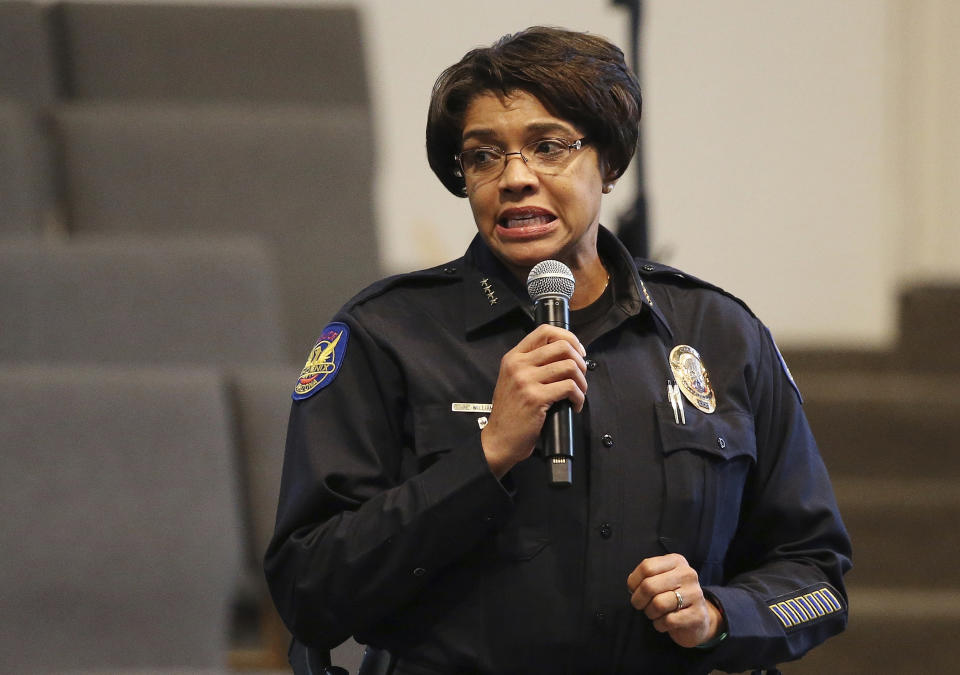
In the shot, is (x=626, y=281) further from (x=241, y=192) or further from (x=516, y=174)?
(x=241, y=192)

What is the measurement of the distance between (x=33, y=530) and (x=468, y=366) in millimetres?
933

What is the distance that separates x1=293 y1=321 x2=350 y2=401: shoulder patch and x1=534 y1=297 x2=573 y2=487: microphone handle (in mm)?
173

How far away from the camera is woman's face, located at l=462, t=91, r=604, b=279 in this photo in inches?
37.8

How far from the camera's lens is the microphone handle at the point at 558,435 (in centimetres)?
81

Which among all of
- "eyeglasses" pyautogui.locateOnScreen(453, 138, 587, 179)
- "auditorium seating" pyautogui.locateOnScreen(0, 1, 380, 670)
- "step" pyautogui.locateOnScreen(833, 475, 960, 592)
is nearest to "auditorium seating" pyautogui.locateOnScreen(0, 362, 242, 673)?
"auditorium seating" pyautogui.locateOnScreen(0, 1, 380, 670)

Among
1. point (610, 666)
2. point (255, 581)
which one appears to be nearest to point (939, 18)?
point (255, 581)

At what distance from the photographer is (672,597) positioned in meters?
0.85

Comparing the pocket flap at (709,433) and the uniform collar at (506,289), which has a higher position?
the uniform collar at (506,289)

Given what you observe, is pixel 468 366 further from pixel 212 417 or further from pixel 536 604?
pixel 212 417

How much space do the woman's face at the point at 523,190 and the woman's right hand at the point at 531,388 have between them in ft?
0.44

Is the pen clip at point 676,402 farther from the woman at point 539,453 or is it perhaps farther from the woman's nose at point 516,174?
the woman's nose at point 516,174

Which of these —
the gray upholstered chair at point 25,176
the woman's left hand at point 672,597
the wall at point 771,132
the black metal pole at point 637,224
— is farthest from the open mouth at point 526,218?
the wall at point 771,132

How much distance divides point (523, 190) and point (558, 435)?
217 millimetres

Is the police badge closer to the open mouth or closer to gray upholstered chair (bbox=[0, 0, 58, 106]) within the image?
the open mouth
